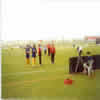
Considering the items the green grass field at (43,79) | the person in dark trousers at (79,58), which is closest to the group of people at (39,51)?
the green grass field at (43,79)

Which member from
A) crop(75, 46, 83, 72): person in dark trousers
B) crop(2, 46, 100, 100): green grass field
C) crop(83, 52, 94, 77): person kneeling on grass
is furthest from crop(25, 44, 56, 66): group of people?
crop(83, 52, 94, 77): person kneeling on grass

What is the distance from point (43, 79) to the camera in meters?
1.75

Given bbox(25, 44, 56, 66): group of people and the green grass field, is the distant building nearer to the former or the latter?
the green grass field

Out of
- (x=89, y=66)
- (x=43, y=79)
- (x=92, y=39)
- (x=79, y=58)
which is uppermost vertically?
(x=92, y=39)

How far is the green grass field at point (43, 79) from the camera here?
1715 millimetres

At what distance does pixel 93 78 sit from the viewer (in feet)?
6.02

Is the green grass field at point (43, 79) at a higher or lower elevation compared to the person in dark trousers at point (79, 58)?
lower

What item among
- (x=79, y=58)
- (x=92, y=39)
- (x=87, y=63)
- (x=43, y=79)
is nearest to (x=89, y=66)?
(x=87, y=63)

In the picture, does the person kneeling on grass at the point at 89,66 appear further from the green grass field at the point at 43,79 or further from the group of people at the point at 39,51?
the group of people at the point at 39,51

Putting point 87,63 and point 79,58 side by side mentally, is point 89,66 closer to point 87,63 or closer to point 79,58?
point 87,63

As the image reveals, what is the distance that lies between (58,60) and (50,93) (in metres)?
0.41

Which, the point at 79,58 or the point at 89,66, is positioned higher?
the point at 79,58

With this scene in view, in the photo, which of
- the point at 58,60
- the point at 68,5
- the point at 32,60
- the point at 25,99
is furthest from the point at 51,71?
the point at 68,5

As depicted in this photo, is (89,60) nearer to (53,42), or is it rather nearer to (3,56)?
(53,42)
